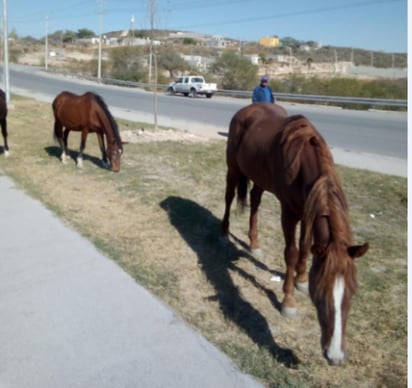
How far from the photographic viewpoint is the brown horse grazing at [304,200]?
2.53 m

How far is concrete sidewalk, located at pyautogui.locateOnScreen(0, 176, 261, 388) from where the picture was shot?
2.93 metres

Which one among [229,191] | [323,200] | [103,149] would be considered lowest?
[229,191]

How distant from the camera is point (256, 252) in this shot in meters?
5.05

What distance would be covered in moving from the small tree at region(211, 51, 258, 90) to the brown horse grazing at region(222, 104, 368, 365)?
36650mm

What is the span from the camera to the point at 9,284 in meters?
4.16

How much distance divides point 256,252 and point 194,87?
98.6ft

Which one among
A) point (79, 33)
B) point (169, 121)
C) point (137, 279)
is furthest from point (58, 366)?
point (79, 33)

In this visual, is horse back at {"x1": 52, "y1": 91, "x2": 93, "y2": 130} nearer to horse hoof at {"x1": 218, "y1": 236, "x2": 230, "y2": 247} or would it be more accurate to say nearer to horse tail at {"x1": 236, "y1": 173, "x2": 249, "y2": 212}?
horse tail at {"x1": 236, "y1": 173, "x2": 249, "y2": 212}

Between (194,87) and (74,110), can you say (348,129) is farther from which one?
(194,87)

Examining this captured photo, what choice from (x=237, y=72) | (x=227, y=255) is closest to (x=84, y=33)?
(x=237, y=72)

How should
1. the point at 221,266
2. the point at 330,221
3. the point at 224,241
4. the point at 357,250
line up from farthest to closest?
the point at 224,241 < the point at 221,266 < the point at 330,221 < the point at 357,250

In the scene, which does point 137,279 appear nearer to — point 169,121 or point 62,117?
point 62,117

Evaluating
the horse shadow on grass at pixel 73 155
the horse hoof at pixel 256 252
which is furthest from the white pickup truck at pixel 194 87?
the horse hoof at pixel 256 252

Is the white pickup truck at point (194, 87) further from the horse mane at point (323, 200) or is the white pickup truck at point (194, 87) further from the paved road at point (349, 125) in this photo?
the horse mane at point (323, 200)
